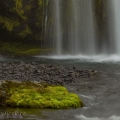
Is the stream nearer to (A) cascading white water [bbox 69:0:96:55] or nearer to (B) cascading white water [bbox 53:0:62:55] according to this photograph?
(A) cascading white water [bbox 69:0:96:55]

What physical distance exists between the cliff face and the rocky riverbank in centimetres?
1939

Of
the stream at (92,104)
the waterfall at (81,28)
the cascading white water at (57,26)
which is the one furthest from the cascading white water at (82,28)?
the stream at (92,104)

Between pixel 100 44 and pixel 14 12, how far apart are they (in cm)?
1427

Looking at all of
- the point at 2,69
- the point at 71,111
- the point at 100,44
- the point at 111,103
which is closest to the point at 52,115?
the point at 71,111

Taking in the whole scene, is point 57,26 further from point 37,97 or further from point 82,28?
point 37,97

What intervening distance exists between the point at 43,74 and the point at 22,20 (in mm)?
23574

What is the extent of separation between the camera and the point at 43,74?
929 inches

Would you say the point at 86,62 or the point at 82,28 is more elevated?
the point at 82,28

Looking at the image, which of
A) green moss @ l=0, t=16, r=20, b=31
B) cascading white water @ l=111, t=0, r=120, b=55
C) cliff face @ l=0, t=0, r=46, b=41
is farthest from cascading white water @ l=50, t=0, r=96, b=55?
green moss @ l=0, t=16, r=20, b=31

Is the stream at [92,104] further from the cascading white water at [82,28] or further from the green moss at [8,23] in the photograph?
the green moss at [8,23]

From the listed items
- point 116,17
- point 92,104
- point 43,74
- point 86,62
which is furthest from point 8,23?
point 92,104

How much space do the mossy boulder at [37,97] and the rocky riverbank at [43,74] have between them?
4409 millimetres

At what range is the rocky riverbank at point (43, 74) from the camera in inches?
856

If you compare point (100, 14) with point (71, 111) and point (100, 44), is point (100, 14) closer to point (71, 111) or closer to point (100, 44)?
point (100, 44)
